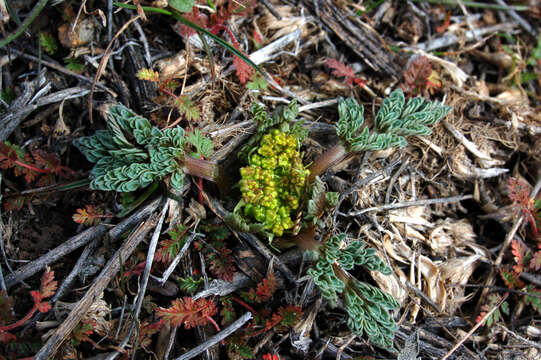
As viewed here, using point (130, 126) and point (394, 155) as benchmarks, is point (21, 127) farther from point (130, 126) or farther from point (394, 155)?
point (394, 155)

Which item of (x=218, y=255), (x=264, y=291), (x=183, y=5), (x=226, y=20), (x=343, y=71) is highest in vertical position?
(x=183, y=5)

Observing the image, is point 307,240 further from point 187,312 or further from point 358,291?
point 187,312

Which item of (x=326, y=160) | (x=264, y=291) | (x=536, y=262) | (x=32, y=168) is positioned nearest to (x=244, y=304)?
(x=264, y=291)

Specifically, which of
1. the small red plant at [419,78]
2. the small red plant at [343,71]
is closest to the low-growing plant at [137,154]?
the small red plant at [343,71]

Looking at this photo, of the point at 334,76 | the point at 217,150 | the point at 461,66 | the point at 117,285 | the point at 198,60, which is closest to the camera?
the point at 117,285

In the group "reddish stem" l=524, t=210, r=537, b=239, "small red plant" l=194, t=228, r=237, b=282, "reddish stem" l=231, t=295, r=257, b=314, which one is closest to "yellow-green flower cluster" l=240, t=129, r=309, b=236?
"small red plant" l=194, t=228, r=237, b=282

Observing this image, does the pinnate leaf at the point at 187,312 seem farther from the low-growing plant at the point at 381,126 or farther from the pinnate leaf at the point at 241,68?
the pinnate leaf at the point at 241,68

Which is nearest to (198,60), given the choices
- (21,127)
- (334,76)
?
(334,76)
